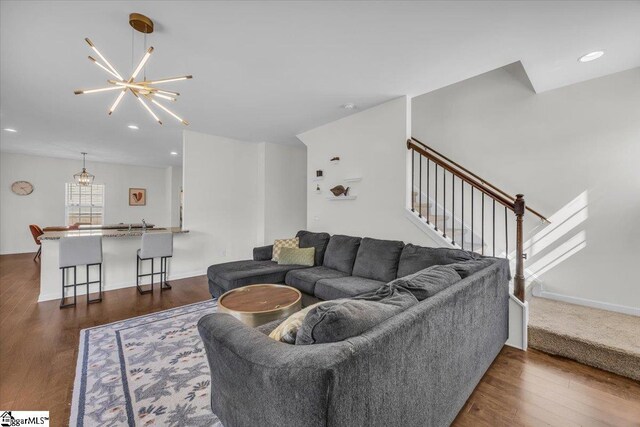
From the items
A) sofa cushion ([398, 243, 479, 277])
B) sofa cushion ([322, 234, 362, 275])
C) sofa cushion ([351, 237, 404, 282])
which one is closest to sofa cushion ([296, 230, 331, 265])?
sofa cushion ([322, 234, 362, 275])

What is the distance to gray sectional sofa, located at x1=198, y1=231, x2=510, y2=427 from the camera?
83 centimetres

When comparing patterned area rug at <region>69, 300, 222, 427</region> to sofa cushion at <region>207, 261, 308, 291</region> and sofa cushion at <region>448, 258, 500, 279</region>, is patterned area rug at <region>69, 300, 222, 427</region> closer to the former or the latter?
sofa cushion at <region>207, 261, 308, 291</region>

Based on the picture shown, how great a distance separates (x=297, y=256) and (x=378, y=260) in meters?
1.22

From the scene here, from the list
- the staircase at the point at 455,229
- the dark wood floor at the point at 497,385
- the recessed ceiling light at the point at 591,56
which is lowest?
the dark wood floor at the point at 497,385

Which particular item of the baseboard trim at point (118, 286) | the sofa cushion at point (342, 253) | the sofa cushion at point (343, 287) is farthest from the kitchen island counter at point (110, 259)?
the sofa cushion at point (343, 287)

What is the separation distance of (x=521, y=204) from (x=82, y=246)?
5.25m

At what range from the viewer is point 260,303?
94.4 inches

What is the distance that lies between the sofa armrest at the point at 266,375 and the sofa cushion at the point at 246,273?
1.92 metres

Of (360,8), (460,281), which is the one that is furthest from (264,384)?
(360,8)

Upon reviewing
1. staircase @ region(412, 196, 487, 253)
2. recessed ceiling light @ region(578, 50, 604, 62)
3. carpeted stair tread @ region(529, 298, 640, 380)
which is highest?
recessed ceiling light @ region(578, 50, 604, 62)

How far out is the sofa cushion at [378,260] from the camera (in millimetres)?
3051

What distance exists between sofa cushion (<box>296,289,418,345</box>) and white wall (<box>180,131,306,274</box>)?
4.47 meters

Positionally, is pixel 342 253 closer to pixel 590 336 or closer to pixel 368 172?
pixel 368 172

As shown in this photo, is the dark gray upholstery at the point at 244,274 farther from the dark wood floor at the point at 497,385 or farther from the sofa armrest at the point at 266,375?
the sofa armrest at the point at 266,375
